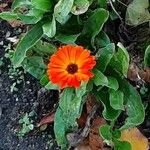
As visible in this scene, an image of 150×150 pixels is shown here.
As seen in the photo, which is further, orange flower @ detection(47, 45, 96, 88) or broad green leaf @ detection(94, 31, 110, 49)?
broad green leaf @ detection(94, 31, 110, 49)

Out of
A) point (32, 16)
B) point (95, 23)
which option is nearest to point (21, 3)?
point (32, 16)

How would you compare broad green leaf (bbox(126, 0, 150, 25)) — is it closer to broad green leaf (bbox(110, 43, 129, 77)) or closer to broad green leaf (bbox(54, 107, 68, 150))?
broad green leaf (bbox(110, 43, 129, 77))

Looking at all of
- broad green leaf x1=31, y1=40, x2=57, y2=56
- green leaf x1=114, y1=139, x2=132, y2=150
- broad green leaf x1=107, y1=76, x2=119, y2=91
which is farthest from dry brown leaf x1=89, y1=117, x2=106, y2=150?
broad green leaf x1=31, y1=40, x2=57, y2=56

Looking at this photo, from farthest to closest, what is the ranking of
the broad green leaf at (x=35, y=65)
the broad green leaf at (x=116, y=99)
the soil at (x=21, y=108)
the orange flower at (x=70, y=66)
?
the soil at (x=21, y=108) < the broad green leaf at (x=35, y=65) < the broad green leaf at (x=116, y=99) < the orange flower at (x=70, y=66)

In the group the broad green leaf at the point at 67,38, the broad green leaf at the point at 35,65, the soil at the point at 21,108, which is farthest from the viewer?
the soil at the point at 21,108

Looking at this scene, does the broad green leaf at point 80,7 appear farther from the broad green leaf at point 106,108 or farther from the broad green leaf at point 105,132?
the broad green leaf at point 105,132

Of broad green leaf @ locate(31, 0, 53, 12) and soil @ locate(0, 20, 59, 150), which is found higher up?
broad green leaf @ locate(31, 0, 53, 12)

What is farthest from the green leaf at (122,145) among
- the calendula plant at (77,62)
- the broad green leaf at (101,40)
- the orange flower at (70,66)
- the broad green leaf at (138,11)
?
the broad green leaf at (138,11)
